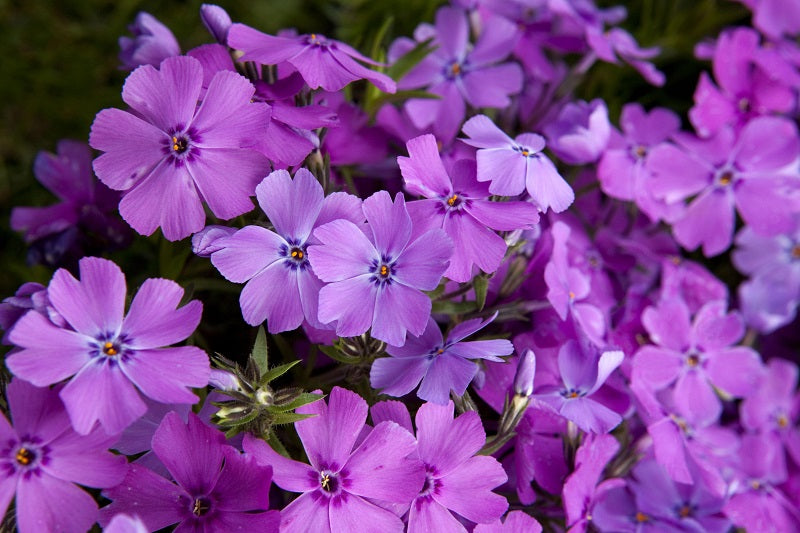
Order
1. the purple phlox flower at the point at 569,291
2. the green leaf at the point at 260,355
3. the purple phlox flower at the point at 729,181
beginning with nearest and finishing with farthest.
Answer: the green leaf at the point at 260,355 < the purple phlox flower at the point at 569,291 < the purple phlox flower at the point at 729,181

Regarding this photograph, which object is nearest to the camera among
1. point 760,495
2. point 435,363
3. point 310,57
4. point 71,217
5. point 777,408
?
point 435,363

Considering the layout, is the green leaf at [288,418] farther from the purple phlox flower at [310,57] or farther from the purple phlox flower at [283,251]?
the purple phlox flower at [310,57]

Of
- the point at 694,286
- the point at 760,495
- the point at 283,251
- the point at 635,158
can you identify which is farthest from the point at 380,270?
the point at 760,495

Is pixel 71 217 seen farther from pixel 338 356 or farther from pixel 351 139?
pixel 338 356

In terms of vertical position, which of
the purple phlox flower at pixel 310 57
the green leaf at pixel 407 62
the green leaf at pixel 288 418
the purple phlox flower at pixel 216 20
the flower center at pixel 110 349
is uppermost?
the purple phlox flower at pixel 216 20

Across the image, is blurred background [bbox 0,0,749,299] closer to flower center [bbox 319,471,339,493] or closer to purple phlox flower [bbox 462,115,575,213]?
purple phlox flower [bbox 462,115,575,213]

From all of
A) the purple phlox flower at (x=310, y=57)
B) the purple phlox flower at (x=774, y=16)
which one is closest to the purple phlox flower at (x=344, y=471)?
the purple phlox flower at (x=310, y=57)
